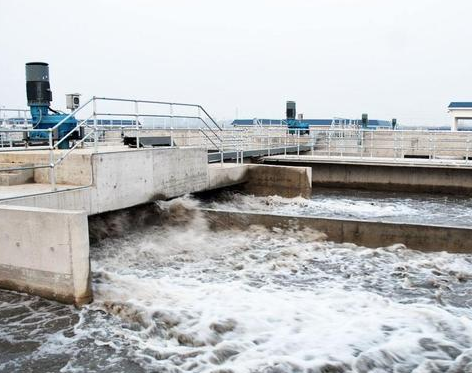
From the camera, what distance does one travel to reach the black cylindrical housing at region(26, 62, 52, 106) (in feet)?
41.7

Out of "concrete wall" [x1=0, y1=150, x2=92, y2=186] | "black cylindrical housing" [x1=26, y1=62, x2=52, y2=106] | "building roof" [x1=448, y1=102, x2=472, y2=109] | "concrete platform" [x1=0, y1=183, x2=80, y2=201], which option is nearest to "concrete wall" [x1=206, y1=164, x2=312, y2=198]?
"black cylindrical housing" [x1=26, y1=62, x2=52, y2=106]

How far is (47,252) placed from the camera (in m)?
7.11

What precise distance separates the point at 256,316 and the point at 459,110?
31103mm

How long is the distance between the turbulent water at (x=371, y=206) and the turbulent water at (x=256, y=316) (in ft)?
13.7

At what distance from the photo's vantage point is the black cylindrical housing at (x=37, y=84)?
41.7 ft

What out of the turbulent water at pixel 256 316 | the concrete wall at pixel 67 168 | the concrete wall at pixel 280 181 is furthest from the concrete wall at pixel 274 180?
the concrete wall at pixel 67 168

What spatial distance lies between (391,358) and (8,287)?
18.1 ft

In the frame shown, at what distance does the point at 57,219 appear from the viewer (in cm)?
700

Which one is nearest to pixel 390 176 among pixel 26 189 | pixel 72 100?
pixel 72 100

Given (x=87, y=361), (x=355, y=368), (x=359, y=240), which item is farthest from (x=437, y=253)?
(x=87, y=361)

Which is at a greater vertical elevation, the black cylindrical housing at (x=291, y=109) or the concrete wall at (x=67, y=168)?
the black cylindrical housing at (x=291, y=109)

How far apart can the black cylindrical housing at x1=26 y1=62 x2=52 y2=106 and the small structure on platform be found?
93.5 ft

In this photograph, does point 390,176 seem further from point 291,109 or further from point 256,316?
point 256,316

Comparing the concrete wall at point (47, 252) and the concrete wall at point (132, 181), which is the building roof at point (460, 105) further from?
the concrete wall at point (47, 252)
